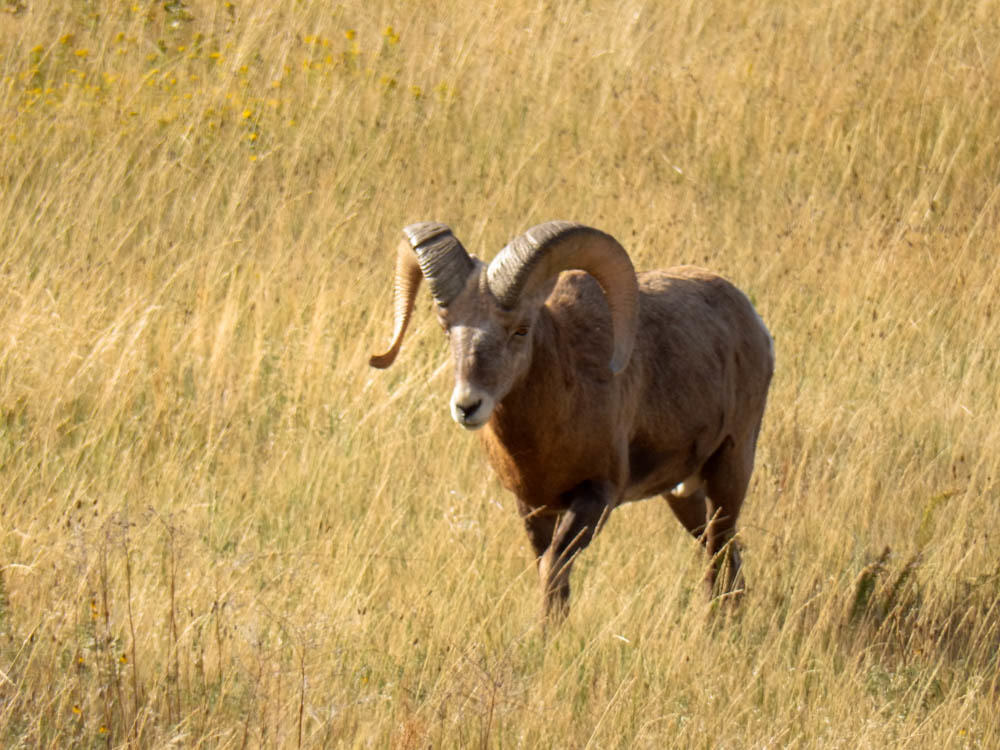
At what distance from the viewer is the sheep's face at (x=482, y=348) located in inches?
188

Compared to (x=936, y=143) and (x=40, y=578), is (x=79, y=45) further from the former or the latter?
(x=40, y=578)

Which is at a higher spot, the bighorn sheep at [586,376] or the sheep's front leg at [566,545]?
the bighorn sheep at [586,376]

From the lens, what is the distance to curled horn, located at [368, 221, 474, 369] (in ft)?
16.7

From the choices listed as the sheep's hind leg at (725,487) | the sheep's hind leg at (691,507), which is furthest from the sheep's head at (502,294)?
the sheep's hind leg at (691,507)

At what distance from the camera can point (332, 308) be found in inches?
310

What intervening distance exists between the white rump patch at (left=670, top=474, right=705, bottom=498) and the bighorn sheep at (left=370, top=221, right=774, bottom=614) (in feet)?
0.05

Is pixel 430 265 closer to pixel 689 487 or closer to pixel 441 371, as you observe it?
pixel 689 487

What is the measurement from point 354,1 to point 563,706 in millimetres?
8729

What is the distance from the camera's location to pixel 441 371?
723 cm

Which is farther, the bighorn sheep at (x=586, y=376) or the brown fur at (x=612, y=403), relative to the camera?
the brown fur at (x=612, y=403)

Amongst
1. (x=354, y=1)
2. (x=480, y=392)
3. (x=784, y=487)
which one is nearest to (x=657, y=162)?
(x=354, y=1)

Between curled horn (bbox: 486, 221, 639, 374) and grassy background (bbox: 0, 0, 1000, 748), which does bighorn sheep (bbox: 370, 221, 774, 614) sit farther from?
grassy background (bbox: 0, 0, 1000, 748)

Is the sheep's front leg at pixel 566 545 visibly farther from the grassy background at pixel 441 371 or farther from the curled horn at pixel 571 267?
the curled horn at pixel 571 267

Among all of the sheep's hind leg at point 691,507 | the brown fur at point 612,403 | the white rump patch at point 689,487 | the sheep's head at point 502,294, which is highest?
the sheep's head at point 502,294
